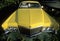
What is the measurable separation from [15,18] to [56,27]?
174cm

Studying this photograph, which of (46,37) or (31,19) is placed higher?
(31,19)

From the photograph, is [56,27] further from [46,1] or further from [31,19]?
[46,1]

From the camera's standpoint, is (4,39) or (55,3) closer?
(4,39)

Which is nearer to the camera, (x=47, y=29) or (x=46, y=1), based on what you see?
(x=47, y=29)

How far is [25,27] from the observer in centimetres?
917

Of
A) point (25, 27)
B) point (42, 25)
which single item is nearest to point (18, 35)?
point (25, 27)

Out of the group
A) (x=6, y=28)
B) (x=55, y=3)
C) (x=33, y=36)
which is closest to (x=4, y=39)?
(x=6, y=28)

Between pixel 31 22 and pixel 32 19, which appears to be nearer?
pixel 31 22

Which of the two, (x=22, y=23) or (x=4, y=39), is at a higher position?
(x=22, y=23)

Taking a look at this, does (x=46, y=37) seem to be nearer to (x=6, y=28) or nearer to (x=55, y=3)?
(x=6, y=28)

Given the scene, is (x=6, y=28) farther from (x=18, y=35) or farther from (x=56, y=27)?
(x=56, y=27)

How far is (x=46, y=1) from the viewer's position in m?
17.3

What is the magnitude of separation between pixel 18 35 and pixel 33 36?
1.94 feet

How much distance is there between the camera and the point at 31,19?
30.8ft
